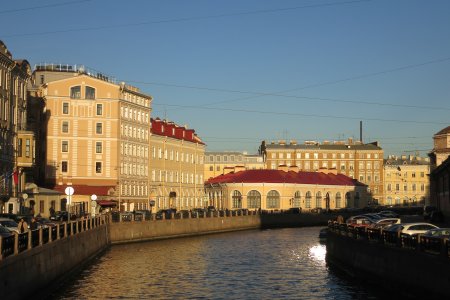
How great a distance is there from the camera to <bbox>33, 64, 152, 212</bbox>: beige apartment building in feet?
343

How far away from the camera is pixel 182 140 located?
131 m

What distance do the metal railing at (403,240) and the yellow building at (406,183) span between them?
150 m

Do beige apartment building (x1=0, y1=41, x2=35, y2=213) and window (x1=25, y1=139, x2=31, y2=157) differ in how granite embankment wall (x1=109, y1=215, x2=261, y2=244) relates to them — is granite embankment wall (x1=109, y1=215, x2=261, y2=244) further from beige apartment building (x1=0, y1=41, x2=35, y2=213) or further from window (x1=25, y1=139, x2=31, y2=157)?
window (x1=25, y1=139, x2=31, y2=157)

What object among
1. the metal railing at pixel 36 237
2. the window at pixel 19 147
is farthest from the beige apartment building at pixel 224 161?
the metal railing at pixel 36 237

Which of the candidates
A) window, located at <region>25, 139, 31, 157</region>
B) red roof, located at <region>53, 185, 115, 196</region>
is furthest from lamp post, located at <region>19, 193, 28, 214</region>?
red roof, located at <region>53, 185, 115, 196</region>

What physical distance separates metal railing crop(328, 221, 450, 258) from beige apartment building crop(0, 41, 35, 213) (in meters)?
37.8

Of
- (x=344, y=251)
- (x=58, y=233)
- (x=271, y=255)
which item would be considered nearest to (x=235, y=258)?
(x=271, y=255)

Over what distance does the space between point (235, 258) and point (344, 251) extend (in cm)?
1100

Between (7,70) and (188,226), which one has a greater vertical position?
(7,70)

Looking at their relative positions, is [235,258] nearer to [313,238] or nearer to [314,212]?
[313,238]

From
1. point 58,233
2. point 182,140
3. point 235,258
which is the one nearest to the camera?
point 58,233

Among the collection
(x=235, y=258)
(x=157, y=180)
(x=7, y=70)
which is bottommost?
(x=235, y=258)

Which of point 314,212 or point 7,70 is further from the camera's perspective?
point 314,212

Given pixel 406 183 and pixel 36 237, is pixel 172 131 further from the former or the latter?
pixel 36 237
